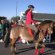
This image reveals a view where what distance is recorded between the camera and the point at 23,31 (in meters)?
13.5

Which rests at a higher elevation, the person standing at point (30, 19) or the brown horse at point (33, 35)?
the person standing at point (30, 19)

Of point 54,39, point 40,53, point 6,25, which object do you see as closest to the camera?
point 40,53

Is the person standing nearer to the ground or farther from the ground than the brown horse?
farther from the ground

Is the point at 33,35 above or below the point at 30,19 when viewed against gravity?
below

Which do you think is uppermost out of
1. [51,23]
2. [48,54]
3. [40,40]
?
[51,23]

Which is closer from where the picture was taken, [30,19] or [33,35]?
[30,19]

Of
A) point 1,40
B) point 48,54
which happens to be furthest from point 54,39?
point 48,54

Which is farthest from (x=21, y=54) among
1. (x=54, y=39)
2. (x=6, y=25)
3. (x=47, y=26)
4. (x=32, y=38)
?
(x=54, y=39)

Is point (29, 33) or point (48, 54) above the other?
point (29, 33)

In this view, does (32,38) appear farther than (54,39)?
No

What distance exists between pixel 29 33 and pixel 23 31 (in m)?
0.37

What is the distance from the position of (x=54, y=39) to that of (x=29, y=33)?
10.4 metres

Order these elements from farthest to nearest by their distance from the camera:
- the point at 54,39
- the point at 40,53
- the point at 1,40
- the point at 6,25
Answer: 1. the point at 54,39
2. the point at 1,40
3. the point at 6,25
4. the point at 40,53

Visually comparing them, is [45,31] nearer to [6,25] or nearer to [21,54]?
[21,54]
